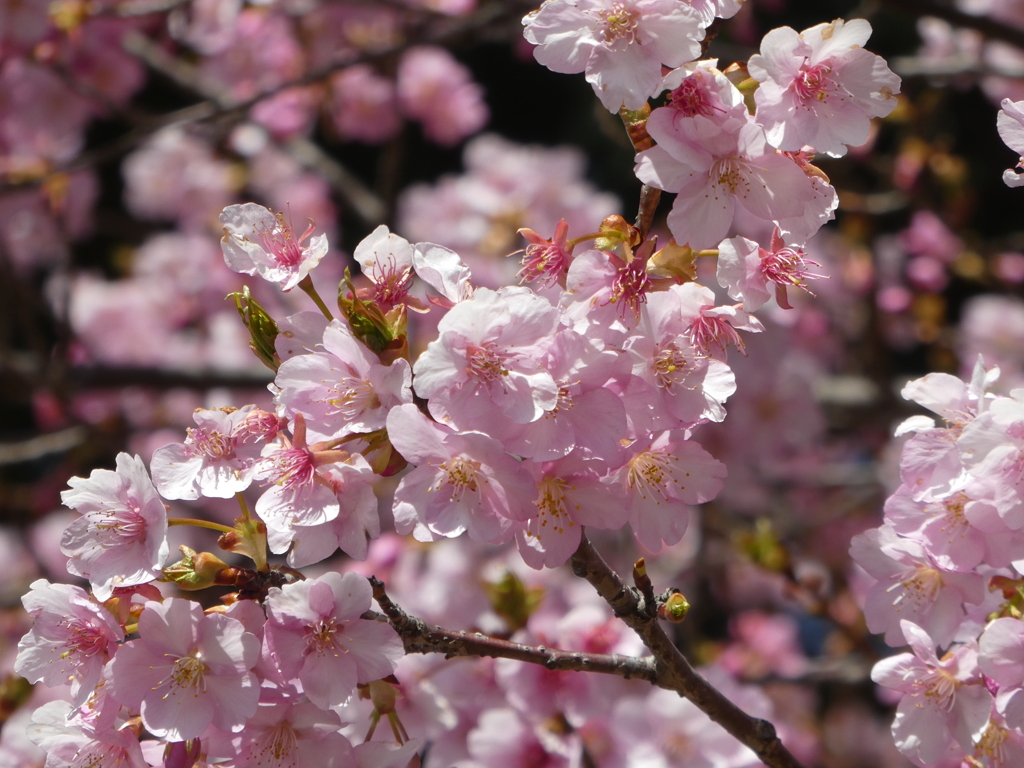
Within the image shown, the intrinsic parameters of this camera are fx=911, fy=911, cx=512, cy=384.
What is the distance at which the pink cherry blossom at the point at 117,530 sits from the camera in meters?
0.93

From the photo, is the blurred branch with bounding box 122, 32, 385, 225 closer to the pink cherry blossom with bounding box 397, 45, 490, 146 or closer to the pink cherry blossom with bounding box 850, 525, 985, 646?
the pink cherry blossom with bounding box 397, 45, 490, 146

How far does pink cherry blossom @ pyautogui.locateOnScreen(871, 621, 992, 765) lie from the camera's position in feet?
3.20

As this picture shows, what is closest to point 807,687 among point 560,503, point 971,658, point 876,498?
point 876,498

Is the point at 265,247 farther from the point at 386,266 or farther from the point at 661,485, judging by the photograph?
the point at 661,485

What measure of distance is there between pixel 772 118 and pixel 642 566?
0.48m

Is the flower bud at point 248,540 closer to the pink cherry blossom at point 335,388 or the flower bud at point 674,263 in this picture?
the pink cherry blossom at point 335,388

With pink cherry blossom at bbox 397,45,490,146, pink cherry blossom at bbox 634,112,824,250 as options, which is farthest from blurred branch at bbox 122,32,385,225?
pink cherry blossom at bbox 634,112,824,250

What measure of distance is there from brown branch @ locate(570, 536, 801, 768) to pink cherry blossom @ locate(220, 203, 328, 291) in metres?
0.45

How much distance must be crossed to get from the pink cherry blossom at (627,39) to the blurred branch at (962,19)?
1262 mm

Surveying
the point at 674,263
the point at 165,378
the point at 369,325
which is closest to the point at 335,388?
the point at 369,325

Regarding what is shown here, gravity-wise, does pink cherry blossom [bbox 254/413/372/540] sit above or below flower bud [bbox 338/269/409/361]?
below

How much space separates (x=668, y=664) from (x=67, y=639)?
25.1 inches

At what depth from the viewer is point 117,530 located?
95 cm

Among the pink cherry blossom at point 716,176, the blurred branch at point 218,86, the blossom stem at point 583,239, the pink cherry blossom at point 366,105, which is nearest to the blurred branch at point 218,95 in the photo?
the blurred branch at point 218,86
